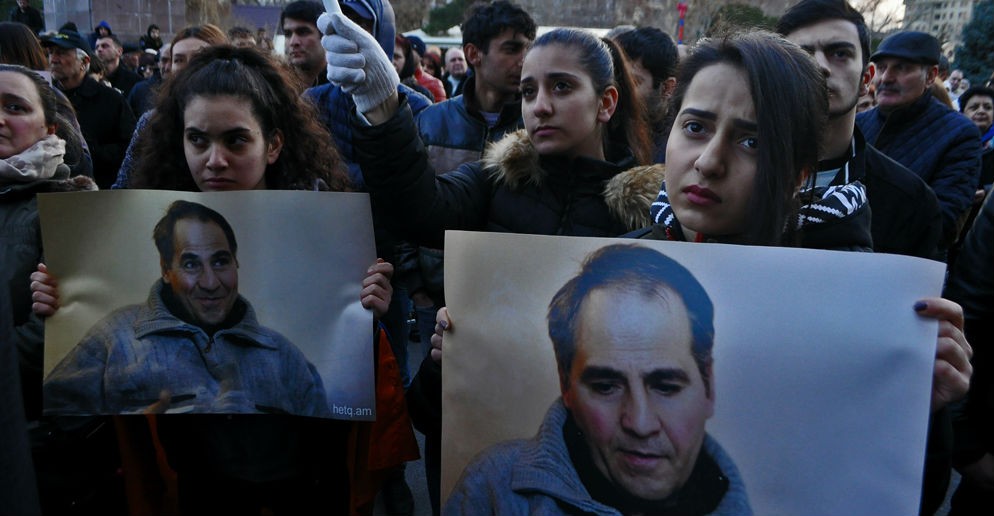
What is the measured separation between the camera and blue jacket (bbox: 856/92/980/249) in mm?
3486

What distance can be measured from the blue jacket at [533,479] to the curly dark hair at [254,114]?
96 cm

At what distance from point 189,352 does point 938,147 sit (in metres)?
3.56

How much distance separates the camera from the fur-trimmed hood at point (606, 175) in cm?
179

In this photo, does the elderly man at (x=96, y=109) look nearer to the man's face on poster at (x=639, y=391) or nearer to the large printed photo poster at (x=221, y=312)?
the large printed photo poster at (x=221, y=312)

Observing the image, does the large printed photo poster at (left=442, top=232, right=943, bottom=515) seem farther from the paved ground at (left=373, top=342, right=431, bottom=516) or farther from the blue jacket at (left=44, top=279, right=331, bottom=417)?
the paved ground at (left=373, top=342, right=431, bottom=516)

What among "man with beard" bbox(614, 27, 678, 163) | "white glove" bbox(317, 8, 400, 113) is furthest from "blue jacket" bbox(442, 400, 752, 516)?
"man with beard" bbox(614, 27, 678, 163)

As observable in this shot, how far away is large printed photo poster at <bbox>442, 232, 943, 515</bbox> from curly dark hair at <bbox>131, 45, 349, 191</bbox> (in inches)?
33.5

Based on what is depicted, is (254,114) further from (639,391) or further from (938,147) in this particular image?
(938,147)

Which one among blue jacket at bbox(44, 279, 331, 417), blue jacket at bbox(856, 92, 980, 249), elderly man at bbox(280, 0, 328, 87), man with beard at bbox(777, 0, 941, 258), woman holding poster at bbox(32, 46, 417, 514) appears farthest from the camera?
elderly man at bbox(280, 0, 328, 87)

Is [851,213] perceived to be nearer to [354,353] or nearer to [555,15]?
[354,353]

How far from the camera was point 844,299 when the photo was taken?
3.69ft

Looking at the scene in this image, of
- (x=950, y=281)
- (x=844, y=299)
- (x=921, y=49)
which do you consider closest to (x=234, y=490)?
(x=844, y=299)

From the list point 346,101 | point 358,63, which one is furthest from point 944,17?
point 358,63

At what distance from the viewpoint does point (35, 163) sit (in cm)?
196
